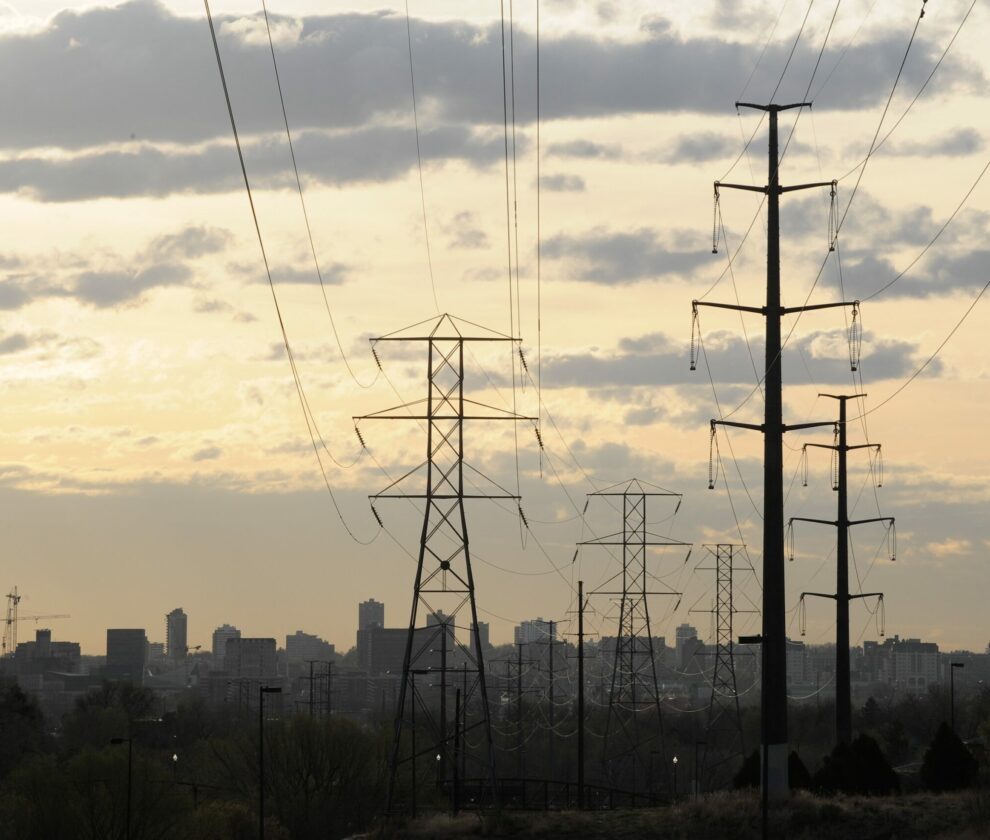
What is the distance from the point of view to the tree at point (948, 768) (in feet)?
180

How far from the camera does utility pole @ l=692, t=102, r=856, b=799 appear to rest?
45.1 m

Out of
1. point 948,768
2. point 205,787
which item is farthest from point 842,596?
point 205,787

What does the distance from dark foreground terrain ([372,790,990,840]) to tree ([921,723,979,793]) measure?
650 cm

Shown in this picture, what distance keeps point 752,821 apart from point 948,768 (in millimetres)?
12383

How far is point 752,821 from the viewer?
1769 inches

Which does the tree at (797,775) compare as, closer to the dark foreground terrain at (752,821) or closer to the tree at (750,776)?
the tree at (750,776)

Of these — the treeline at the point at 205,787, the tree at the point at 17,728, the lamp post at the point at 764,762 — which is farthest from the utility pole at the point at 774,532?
the tree at the point at 17,728

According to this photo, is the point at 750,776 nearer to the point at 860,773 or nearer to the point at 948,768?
the point at 860,773

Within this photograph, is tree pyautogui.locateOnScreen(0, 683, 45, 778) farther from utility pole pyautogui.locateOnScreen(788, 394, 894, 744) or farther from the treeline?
utility pole pyautogui.locateOnScreen(788, 394, 894, 744)

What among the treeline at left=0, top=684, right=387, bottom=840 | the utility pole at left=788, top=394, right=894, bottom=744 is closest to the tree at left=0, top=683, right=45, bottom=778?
the treeline at left=0, top=684, right=387, bottom=840

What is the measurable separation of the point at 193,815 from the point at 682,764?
79824mm

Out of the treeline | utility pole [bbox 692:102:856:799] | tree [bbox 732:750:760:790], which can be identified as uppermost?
utility pole [bbox 692:102:856:799]

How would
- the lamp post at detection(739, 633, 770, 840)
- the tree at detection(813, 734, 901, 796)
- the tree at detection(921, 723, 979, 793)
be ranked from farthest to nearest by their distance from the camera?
the tree at detection(921, 723, 979, 793), the tree at detection(813, 734, 901, 796), the lamp post at detection(739, 633, 770, 840)

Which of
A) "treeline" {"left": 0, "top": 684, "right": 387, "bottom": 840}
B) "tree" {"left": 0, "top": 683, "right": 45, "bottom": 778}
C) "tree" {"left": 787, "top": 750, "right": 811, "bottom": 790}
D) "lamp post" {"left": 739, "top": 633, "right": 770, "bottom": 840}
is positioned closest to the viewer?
"lamp post" {"left": 739, "top": 633, "right": 770, "bottom": 840}
